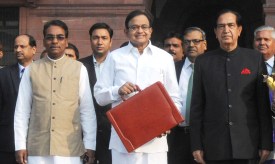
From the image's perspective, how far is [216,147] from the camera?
5078mm

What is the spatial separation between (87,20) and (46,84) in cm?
525

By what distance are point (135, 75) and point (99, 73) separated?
3.88 ft

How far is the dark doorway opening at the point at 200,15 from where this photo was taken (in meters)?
13.8

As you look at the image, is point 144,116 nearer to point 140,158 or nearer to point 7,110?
point 140,158

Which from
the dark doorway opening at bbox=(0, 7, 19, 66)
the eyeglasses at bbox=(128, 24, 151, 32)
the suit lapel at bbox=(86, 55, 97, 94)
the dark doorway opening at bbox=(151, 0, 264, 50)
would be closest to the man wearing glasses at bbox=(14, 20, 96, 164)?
the eyeglasses at bbox=(128, 24, 151, 32)

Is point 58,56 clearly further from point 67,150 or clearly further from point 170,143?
point 170,143

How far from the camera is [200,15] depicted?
47.7ft

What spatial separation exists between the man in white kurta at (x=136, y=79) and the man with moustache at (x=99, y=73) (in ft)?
2.55

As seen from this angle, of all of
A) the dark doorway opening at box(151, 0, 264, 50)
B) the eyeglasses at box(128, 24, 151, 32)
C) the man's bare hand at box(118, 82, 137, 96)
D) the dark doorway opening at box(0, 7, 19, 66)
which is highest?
the dark doorway opening at box(151, 0, 264, 50)

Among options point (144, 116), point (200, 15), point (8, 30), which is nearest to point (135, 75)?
point (144, 116)

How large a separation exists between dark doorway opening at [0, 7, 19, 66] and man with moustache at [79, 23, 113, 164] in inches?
181

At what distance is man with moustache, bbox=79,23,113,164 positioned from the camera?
6035 mm

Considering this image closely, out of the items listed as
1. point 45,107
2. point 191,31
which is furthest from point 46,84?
point 191,31

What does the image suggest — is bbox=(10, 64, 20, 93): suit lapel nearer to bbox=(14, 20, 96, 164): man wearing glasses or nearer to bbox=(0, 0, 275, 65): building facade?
bbox=(14, 20, 96, 164): man wearing glasses
